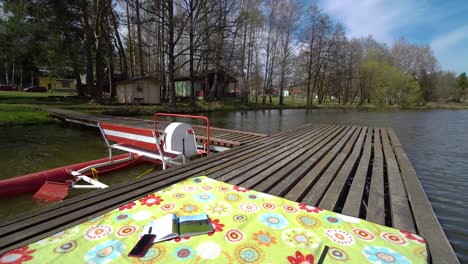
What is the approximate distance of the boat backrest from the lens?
4641 millimetres

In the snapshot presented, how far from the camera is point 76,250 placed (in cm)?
157

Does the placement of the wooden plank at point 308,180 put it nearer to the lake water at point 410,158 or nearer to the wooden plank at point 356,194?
the wooden plank at point 356,194

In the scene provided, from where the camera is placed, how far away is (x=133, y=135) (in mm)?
5035

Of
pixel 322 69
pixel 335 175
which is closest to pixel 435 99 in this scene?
pixel 322 69

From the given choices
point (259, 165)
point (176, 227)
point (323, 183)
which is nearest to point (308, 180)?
point (323, 183)

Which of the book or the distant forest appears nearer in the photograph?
the book

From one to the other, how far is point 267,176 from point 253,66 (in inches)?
1288

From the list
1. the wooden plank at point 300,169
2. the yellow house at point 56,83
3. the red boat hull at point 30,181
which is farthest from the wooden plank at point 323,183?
the yellow house at point 56,83

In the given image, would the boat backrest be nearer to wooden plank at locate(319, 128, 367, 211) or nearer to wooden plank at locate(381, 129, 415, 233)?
wooden plank at locate(319, 128, 367, 211)

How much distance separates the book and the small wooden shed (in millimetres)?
22858

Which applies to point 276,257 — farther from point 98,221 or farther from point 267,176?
point 267,176

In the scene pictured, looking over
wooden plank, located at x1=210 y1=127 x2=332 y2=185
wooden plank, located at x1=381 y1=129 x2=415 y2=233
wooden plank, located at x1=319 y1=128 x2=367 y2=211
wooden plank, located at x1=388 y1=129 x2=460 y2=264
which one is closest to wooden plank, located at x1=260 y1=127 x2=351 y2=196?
wooden plank, located at x1=210 y1=127 x2=332 y2=185

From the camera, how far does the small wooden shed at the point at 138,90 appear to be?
73.9 ft

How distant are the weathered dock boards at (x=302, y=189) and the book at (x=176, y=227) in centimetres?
67
